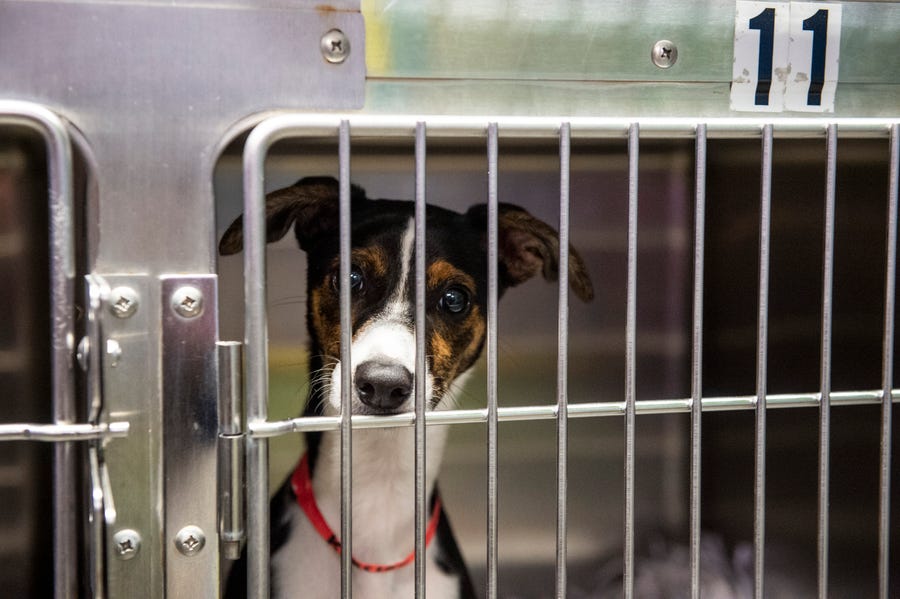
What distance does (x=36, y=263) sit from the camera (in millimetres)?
1410

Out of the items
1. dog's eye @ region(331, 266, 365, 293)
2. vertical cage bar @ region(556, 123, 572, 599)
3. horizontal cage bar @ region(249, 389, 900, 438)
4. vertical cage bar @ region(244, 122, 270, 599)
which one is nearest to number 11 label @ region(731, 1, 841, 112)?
vertical cage bar @ region(556, 123, 572, 599)

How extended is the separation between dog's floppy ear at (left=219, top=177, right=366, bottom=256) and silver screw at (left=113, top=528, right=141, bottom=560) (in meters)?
0.47

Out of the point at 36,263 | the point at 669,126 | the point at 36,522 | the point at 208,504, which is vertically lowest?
the point at 36,522

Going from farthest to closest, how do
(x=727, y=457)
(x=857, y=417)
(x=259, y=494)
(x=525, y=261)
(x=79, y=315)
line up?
1. (x=727, y=457)
2. (x=525, y=261)
3. (x=857, y=417)
4. (x=79, y=315)
5. (x=259, y=494)

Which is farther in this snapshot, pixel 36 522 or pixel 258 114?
pixel 36 522

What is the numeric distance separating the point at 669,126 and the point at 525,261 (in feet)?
2.13

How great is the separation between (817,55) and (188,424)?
87 cm

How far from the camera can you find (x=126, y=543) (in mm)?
875

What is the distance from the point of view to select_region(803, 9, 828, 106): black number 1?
102 centimetres

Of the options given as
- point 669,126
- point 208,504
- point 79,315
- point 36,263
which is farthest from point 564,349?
point 36,263

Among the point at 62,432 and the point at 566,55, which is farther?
the point at 566,55

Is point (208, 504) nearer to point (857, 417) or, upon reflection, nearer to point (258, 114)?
point (258, 114)

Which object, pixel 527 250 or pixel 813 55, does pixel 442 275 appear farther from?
pixel 813 55

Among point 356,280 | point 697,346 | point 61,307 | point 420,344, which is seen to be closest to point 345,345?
point 420,344
